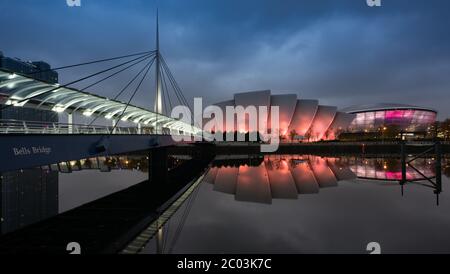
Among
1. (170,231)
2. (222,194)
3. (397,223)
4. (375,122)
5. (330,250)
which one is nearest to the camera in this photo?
(330,250)

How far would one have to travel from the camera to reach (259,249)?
8602 millimetres

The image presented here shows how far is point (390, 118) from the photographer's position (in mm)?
101500

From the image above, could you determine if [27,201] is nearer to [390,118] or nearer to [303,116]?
[303,116]

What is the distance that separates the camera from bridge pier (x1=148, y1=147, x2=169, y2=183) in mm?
24773

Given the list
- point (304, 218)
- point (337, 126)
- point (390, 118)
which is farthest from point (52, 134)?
point (390, 118)

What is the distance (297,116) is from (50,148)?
3310 inches

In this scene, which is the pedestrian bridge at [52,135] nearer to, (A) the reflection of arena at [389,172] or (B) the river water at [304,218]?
(B) the river water at [304,218]

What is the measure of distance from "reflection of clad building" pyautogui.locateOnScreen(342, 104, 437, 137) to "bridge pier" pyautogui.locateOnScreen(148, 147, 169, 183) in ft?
326

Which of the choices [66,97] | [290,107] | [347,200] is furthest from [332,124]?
[66,97]

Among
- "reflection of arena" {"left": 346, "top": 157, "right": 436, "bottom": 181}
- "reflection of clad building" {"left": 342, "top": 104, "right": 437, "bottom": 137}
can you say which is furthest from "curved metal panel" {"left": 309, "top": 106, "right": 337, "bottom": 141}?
"reflection of arena" {"left": 346, "top": 157, "right": 436, "bottom": 181}

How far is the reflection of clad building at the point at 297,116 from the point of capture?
83.6 metres

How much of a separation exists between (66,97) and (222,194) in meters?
16.1

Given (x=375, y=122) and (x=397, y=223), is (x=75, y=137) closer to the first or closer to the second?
(x=397, y=223)

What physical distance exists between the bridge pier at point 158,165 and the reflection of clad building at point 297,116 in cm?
6084
